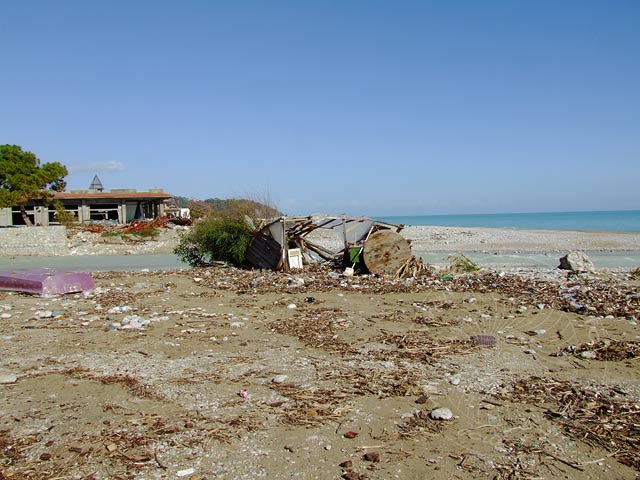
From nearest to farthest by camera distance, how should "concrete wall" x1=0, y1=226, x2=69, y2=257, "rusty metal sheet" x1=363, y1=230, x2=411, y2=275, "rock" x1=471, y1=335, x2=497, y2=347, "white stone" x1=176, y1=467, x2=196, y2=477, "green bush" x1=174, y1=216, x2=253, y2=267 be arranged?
"white stone" x1=176, y1=467, x2=196, y2=477
"rock" x1=471, y1=335, x2=497, y2=347
"rusty metal sheet" x1=363, y1=230, x2=411, y2=275
"green bush" x1=174, y1=216, x2=253, y2=267
"concrete wall" x1=0, y1=226, x2=69, y2=257

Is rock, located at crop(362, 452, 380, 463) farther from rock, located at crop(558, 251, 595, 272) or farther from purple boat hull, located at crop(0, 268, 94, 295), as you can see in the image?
rock, located at crop(558, 251, 595, 272)

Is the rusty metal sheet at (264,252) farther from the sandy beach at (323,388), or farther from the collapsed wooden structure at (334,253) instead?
the sandy beach at (323,388)

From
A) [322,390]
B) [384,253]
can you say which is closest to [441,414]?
[322,390]

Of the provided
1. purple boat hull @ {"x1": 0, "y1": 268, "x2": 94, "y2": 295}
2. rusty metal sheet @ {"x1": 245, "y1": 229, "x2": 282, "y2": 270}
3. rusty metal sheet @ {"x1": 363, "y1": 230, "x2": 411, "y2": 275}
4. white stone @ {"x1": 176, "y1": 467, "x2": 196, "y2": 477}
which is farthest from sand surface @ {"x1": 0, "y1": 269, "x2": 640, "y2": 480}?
rusty metal sheet @ {"x1": 245, "y1": 229, "x2": 282, "y2": 270}

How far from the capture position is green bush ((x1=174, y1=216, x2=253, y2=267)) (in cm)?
1524

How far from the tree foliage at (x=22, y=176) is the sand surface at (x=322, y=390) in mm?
33233

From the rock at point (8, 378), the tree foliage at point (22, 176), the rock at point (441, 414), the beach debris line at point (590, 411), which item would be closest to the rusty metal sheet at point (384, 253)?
the beach debris line at point (590, 411)

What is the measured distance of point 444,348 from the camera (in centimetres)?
630

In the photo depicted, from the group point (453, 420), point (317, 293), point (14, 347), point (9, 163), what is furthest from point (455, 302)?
point (9, 163)

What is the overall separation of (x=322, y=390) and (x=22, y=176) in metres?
39.8

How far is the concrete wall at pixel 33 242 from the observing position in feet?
99.2

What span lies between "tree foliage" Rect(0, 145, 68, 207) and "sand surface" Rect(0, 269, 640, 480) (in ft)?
109

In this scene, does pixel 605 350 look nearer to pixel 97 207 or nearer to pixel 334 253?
pixel 334 253

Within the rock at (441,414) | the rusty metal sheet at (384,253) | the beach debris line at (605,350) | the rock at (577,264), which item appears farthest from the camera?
the rock at (577,264)
